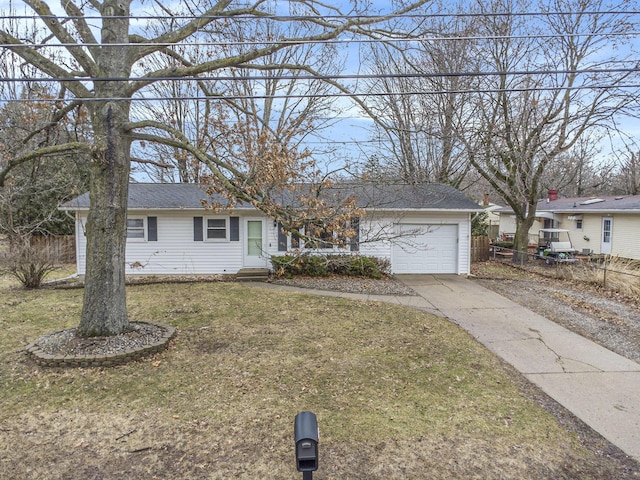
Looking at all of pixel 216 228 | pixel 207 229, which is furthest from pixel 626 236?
pixel 207 229

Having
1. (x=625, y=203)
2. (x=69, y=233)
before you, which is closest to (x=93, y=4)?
(x=69, y=233)

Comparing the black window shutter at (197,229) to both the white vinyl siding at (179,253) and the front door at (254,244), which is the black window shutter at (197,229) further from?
the front door at (254,244)

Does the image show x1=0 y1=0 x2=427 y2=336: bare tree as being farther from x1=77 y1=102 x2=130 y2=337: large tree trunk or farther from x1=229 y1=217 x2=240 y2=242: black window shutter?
x1=229 y1=217 x2=240 y2=242: black window shutter

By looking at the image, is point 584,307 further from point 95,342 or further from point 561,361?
point 95,342

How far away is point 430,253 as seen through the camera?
1423 cm

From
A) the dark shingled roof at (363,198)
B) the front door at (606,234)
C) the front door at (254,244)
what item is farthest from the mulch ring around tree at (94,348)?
the front door at (606,234)

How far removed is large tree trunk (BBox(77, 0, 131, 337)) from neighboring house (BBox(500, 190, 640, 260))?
64.9 feet

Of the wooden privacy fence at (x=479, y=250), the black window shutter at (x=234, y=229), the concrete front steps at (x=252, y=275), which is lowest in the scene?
the concrete front steps at (x=252, y=275)

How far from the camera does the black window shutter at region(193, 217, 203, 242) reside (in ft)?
44.4

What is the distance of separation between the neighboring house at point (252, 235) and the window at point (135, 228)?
1.2 inches

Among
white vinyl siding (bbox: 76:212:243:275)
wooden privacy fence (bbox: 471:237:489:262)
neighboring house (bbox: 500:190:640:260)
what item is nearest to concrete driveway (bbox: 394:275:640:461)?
white vinyl siding (bbox: 76:212:243:275)

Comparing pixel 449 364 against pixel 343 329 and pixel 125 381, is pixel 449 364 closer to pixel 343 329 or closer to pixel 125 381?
pixel 343 329

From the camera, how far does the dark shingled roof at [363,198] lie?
1304 centimetres

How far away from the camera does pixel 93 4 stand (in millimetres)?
6566
